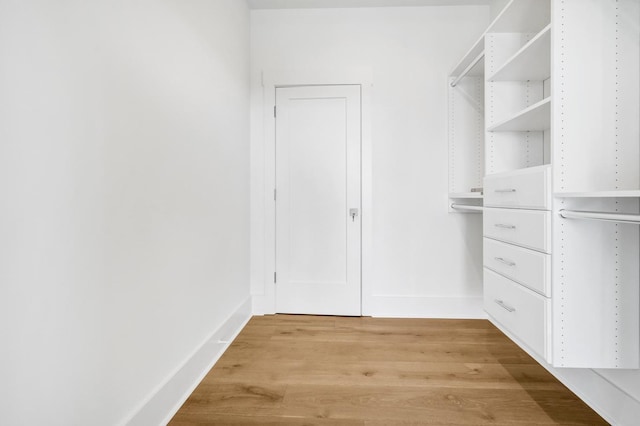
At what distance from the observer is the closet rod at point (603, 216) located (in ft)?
3.27

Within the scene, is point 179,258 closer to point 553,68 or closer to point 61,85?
point 61,85

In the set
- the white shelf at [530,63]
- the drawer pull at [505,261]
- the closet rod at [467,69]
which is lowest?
the drawer pull at [505,261]

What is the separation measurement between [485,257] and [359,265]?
1.02 m

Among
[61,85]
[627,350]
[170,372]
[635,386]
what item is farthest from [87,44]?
[635,386]

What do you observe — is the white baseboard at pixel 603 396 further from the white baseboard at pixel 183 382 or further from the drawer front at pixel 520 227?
the white baseboard at pixel 183 382

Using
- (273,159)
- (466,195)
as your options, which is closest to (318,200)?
(273,159)

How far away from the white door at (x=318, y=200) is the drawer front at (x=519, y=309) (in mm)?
1084

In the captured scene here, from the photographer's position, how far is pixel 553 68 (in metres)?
1.33

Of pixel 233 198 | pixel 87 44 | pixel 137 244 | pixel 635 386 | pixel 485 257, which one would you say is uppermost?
pixel 87 44

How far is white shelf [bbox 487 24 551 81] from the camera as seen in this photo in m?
1.48

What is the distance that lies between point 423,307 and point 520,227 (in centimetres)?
133

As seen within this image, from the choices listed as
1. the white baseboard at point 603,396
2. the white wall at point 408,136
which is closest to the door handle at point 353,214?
the white wall at point 408,136

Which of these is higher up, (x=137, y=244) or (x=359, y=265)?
(x=137, y=244)

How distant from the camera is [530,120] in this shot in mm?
1719
